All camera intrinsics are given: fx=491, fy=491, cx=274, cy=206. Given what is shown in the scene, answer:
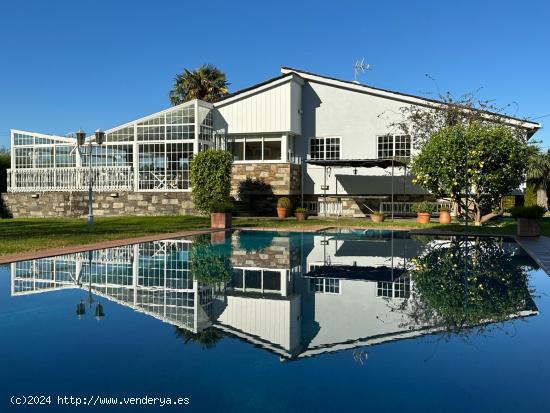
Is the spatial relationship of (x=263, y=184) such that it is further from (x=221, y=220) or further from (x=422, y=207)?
(x=422, y=207)

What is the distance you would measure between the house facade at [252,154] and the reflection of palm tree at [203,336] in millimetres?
20462

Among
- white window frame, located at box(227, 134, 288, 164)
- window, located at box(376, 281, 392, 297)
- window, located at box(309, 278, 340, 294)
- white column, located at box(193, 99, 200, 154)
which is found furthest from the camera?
white window frame, located at box(227, 134, 288, 164)

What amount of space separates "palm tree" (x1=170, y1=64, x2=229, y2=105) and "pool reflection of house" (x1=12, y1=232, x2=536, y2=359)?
26.9 metres

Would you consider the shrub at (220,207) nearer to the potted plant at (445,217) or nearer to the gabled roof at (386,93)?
the potted plant at (445,217)

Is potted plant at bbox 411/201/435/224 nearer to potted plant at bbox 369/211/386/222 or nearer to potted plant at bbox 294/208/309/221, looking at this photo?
potted plant at bbox 369/211/386/222

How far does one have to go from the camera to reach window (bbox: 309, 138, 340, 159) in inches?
1110

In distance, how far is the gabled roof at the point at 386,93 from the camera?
25141mm

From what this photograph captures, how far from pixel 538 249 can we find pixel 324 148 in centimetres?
1615

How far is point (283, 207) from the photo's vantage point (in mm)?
26391

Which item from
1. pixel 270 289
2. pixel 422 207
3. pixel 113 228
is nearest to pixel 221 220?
pixel 113 228

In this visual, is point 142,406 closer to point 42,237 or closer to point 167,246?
point 167,246

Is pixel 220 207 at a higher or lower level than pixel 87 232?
higher

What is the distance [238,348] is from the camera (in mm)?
5219

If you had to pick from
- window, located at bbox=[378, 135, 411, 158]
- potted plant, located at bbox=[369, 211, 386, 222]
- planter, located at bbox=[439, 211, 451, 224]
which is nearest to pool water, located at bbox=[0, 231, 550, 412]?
planter, located at bbox=[439, 211, 451, 224]
